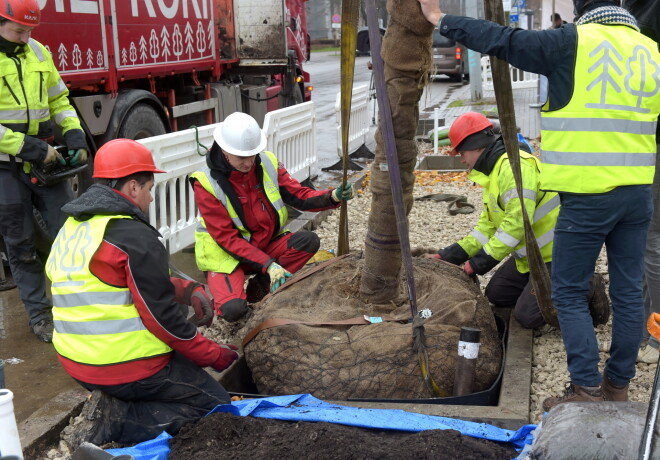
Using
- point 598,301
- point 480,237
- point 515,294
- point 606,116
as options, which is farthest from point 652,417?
point 515,294

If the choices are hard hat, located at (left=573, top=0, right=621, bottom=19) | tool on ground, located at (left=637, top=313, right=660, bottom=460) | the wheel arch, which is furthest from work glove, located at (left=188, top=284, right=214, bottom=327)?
the wheel arch

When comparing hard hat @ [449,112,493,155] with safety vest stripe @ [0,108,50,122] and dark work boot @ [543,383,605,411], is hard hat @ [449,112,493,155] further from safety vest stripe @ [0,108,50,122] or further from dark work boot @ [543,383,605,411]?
safety vest stripe @ [0,108,50,122]

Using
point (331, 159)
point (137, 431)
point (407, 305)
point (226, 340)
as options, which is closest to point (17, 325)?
point (226, 340)

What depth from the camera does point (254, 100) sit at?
37.6 feet

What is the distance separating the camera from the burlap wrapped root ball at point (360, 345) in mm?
3840

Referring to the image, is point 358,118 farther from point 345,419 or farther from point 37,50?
point 345,419

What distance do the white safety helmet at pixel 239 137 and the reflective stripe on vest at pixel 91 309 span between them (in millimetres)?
1485

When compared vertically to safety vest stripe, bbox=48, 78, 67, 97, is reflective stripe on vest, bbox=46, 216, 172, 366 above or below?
below

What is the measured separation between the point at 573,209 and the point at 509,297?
1913 mm

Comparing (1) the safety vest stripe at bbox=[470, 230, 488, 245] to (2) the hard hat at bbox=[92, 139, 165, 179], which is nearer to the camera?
(2) the hard hat at bbox=[92, 139, 165, 179]

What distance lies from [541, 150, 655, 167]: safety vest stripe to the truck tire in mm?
5374

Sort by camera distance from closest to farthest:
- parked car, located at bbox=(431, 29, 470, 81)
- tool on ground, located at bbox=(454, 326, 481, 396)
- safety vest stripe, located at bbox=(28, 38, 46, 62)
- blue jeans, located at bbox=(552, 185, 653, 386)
→ blue jeans, located at bbox=(552, 185, 653, 386) → tool on ground, located at bbox=(454, 326, 481, 396) → safety vest stripe, located at bbox=(28, 38, 46, 62) → parked car, located at bbox=(431, 29, 470, 81)

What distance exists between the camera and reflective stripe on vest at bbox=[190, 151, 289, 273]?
4.95 metres

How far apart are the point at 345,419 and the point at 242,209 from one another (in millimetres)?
2042
